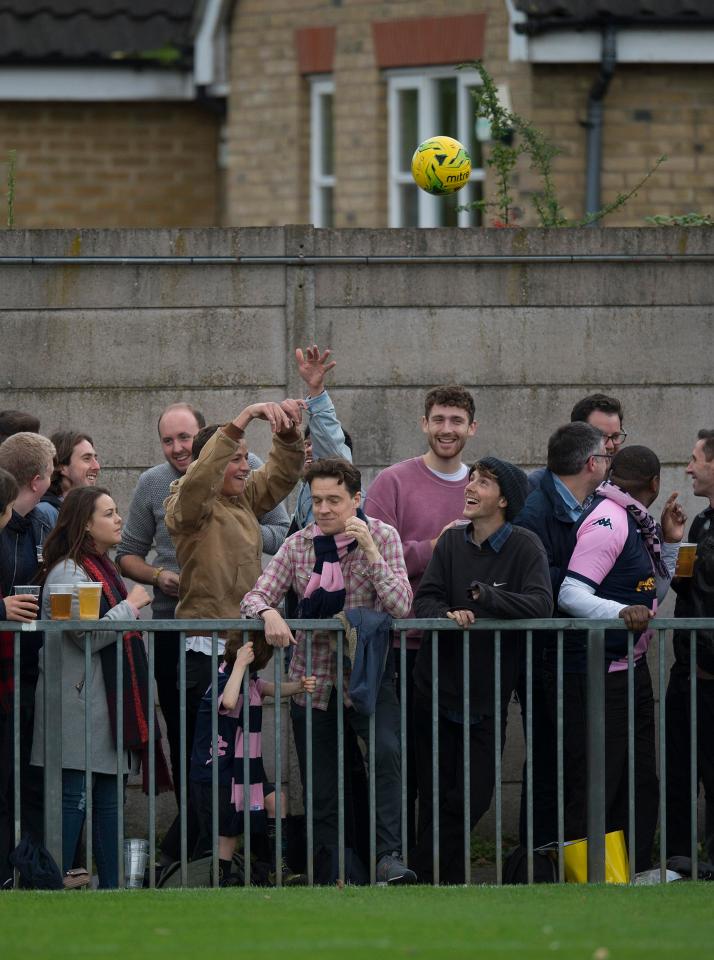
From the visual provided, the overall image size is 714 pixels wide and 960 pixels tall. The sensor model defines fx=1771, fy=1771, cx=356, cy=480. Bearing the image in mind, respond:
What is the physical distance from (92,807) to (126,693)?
0.51m

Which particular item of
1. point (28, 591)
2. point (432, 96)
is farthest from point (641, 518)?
point (432, 96)

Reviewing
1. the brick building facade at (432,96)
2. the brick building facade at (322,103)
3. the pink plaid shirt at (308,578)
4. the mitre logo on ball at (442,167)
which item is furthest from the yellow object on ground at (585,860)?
the brick building facade at (322,103)

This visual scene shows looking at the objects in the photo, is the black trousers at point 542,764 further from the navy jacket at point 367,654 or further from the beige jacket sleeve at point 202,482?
the beige jacket sleeve at point 202,482

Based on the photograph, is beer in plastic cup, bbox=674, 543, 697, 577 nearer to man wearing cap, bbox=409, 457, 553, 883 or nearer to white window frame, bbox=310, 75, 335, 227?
man wearing cap, bbox=409, 457, 553, 883

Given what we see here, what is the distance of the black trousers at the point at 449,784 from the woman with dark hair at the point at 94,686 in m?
1.16

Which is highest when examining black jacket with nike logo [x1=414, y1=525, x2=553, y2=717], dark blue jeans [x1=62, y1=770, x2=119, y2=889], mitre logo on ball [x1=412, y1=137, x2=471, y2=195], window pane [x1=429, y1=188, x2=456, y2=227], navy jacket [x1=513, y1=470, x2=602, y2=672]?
window pane [x1=429, y1=188, x2=456, y2=227]

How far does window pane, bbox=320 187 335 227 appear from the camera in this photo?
57.0 ft

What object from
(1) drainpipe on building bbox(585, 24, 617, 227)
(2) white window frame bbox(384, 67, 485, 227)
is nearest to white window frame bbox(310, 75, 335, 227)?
(2) white window frame bbox(384, 67, 485, 227)

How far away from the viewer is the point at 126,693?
7422 mm

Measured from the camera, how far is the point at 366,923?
6.21 m

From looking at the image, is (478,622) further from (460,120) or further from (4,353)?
(460,120)

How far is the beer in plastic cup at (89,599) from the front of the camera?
7184 mm

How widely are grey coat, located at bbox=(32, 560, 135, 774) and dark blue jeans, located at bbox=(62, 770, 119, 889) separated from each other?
9 cm

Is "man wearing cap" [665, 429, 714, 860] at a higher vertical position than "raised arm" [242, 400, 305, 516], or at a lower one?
lower
